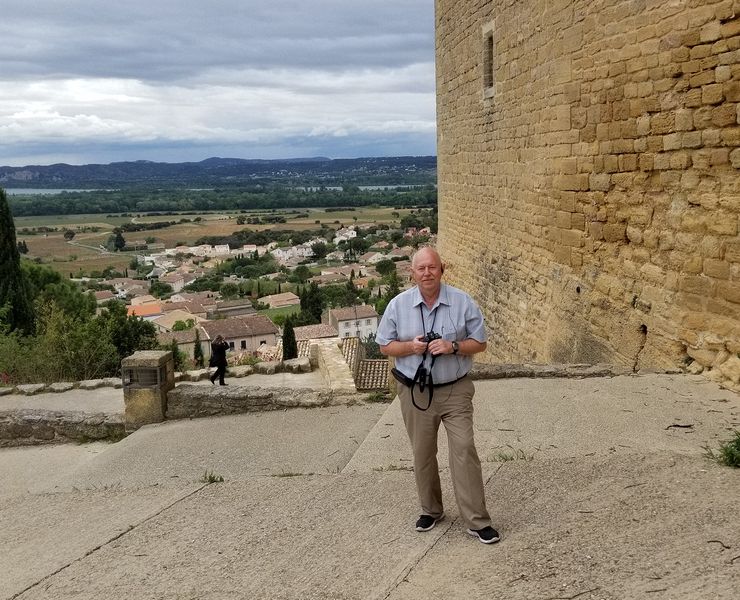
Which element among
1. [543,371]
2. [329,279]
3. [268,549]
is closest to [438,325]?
[268,549]

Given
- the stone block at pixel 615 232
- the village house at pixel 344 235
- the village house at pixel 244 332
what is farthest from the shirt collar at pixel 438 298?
the village house at pixel 344 235

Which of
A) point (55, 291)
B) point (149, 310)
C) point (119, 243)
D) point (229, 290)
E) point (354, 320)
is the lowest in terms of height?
point (229, 290)

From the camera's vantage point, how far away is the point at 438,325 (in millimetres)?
3609

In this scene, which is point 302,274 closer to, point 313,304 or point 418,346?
point 313,304

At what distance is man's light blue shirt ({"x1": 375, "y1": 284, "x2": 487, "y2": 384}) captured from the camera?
3576mm

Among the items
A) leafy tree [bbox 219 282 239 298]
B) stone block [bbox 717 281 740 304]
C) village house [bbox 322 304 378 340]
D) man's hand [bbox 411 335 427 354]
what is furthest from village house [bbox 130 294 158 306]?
man's hand [bbox 411 335 427 354]

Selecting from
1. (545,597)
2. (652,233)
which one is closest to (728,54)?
(652,233)

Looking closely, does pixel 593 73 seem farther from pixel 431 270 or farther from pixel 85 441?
pixel 85 441

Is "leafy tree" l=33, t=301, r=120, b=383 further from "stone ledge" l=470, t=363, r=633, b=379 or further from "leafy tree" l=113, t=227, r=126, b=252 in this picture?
"leafy tree" l=113, t=227, r=126, b=252

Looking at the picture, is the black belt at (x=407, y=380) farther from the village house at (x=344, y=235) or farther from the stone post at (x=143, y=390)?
the village house at (x=344, y=235)

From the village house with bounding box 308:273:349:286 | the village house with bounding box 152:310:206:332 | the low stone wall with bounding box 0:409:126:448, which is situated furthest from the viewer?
the village house with bounding box 308:273:349:286

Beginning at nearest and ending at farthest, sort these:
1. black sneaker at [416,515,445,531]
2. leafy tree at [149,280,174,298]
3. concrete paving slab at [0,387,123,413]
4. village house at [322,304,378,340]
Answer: black sneaker at [416,515,445,531] < concrete paving slab at [0,387,123,413] < village house at [322,304,378,340] < leafy tree at [149,280,174,298]

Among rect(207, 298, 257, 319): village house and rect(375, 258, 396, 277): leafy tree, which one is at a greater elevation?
rect(375, 258, 396, 277): leafy tree

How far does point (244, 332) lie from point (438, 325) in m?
48.9
